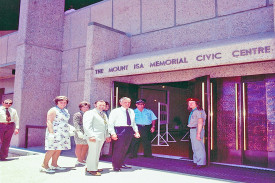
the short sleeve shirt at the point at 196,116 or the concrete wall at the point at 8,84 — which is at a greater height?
the concrete wall at the point at 8,84

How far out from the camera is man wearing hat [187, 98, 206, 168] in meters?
5.83

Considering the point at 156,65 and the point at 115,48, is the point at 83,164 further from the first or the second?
the point at 115,48

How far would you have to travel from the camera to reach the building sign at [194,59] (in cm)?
498

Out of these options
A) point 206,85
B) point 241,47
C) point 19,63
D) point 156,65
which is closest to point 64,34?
point 19,63

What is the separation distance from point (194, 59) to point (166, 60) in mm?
718

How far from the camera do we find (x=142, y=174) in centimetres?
521

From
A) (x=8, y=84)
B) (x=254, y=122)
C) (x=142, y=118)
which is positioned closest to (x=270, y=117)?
(x=254, y=122)

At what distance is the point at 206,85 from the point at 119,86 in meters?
2.56

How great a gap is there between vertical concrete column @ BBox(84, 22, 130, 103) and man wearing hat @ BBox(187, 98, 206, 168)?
2.66 meters

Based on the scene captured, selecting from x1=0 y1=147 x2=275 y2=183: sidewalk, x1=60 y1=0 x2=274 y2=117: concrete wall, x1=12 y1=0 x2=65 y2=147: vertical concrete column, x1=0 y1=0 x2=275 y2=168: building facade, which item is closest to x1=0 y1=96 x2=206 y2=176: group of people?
x1=0 y1=147 x2=275 y2=183: sidewalk

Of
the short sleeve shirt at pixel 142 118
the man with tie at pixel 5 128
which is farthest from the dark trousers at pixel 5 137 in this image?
the short sleeve shirt at pixel 142 118

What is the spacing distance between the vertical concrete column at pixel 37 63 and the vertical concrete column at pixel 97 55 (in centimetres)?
325

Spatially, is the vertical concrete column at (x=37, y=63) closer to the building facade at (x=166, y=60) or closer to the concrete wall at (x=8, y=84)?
the building facade at (x=166, y=60)

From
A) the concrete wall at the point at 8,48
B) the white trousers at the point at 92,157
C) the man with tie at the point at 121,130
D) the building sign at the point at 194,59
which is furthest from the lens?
the concrete wall at the point at 8,48
